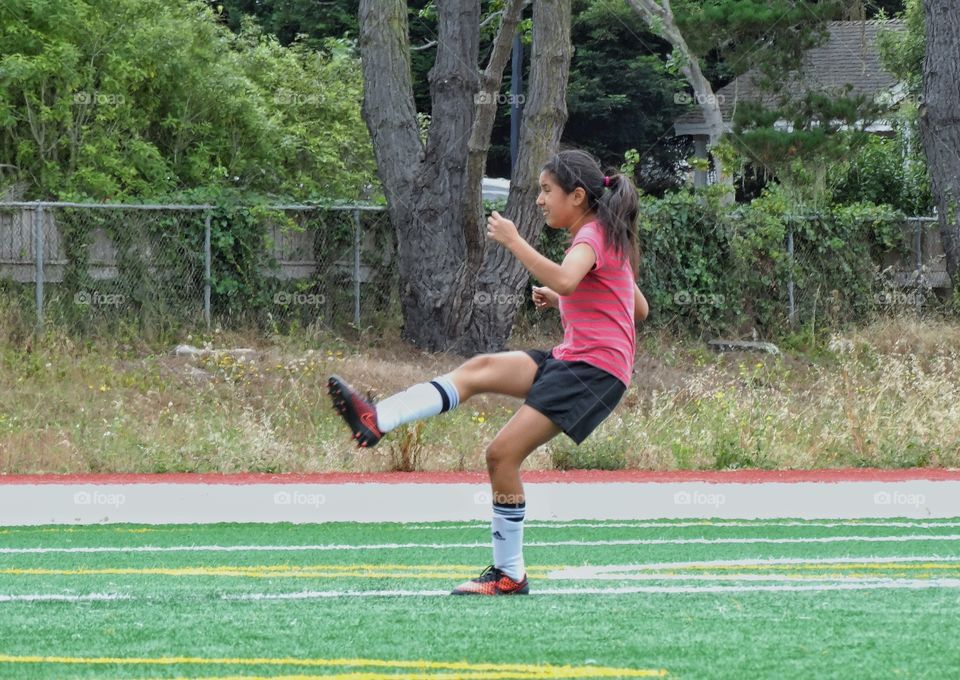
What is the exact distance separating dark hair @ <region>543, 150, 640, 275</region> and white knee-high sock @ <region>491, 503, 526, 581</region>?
1.18m

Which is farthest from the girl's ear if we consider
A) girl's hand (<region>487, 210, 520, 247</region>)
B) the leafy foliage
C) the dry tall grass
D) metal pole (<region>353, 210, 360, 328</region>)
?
the leafy foliage

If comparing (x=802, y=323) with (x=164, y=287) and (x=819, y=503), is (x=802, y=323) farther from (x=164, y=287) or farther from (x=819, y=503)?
(x=819, y=503)

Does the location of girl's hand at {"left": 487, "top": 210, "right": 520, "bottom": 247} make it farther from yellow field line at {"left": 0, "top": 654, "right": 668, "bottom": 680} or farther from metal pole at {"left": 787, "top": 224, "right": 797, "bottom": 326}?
metal pole at {"left": 787, "top": 224, "right": 797, "bottom": 326}

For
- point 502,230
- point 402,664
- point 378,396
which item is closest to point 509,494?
point 502,230

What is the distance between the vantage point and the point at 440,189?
70.6 feet

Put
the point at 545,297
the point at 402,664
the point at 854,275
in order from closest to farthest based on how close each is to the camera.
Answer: the point at 402,664, the point at 545,297, the point at 854,275

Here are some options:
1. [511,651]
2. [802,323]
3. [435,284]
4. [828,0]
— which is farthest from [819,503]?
[828,0]

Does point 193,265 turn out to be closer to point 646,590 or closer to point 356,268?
point 356,268

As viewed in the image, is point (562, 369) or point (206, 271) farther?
point (206, 271)

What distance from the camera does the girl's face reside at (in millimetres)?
6602

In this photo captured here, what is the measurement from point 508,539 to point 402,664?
1.73m

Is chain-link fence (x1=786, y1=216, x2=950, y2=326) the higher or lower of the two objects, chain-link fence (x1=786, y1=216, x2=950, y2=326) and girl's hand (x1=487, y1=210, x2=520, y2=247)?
the lower

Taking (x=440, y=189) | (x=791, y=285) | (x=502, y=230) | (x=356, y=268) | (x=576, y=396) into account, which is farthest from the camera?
(x=791, y=285)

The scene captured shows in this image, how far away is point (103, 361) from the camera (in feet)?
64.4
